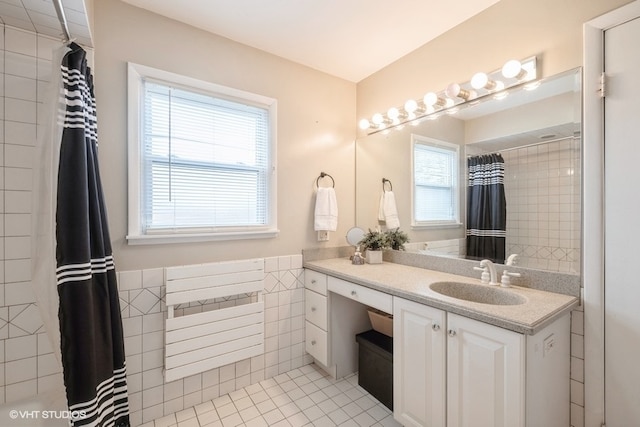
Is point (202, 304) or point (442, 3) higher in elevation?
point (442, 3)

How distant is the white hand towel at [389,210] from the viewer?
2334mm

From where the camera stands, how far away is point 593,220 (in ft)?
4.29

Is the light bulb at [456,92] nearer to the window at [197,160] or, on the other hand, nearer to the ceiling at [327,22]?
the ceiling at [327,22]

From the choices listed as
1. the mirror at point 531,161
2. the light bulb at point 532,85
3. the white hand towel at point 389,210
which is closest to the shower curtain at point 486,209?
the mirror at point 531,161

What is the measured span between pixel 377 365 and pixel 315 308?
582 mm

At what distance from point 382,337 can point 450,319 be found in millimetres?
893

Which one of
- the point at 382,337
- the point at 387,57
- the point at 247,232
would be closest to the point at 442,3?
the point at 387,57

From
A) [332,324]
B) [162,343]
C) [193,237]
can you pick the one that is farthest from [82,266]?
[332,324]

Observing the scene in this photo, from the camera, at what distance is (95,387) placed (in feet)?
4.11

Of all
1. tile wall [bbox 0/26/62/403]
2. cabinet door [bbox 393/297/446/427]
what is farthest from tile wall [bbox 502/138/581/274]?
tile wall [bbox 0/26/62/403]

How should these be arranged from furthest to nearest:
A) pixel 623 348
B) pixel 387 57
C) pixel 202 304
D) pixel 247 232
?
pixel 387 57
pixel 247 232
pixel 202 304
pixel 623 348

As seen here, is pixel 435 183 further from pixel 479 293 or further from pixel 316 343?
pixel 316 343

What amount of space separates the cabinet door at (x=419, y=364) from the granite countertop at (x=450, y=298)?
7 centimetres

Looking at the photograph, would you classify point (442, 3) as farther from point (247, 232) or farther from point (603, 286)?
point (247, 232)
